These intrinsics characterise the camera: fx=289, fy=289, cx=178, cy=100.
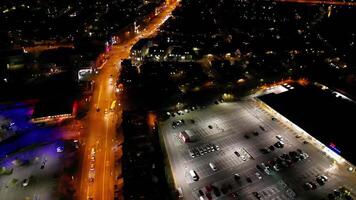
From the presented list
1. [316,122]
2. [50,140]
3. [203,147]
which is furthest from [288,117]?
[50,140]

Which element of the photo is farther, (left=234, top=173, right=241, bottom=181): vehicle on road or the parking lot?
(left=234, top=173, right=241, bottom=181): vehicle on road

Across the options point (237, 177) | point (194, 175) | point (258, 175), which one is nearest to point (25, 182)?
point (194, 175)

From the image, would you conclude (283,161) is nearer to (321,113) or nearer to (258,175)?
(258,175)

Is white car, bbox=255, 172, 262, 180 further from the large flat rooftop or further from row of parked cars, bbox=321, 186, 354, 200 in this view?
the large flat rooftop

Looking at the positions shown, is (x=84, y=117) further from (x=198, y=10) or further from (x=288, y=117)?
(x=198, y=10)

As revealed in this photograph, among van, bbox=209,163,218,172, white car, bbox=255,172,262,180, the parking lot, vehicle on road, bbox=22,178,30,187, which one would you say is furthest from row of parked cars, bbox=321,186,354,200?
vehicle on road, bbox=22,178,30,187

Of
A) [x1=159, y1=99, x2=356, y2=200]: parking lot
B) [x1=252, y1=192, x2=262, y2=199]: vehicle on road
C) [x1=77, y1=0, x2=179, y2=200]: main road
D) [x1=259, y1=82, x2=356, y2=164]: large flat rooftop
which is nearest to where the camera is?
[x1=252, y1=192, x2=262, y2=199]: vehicle on road
